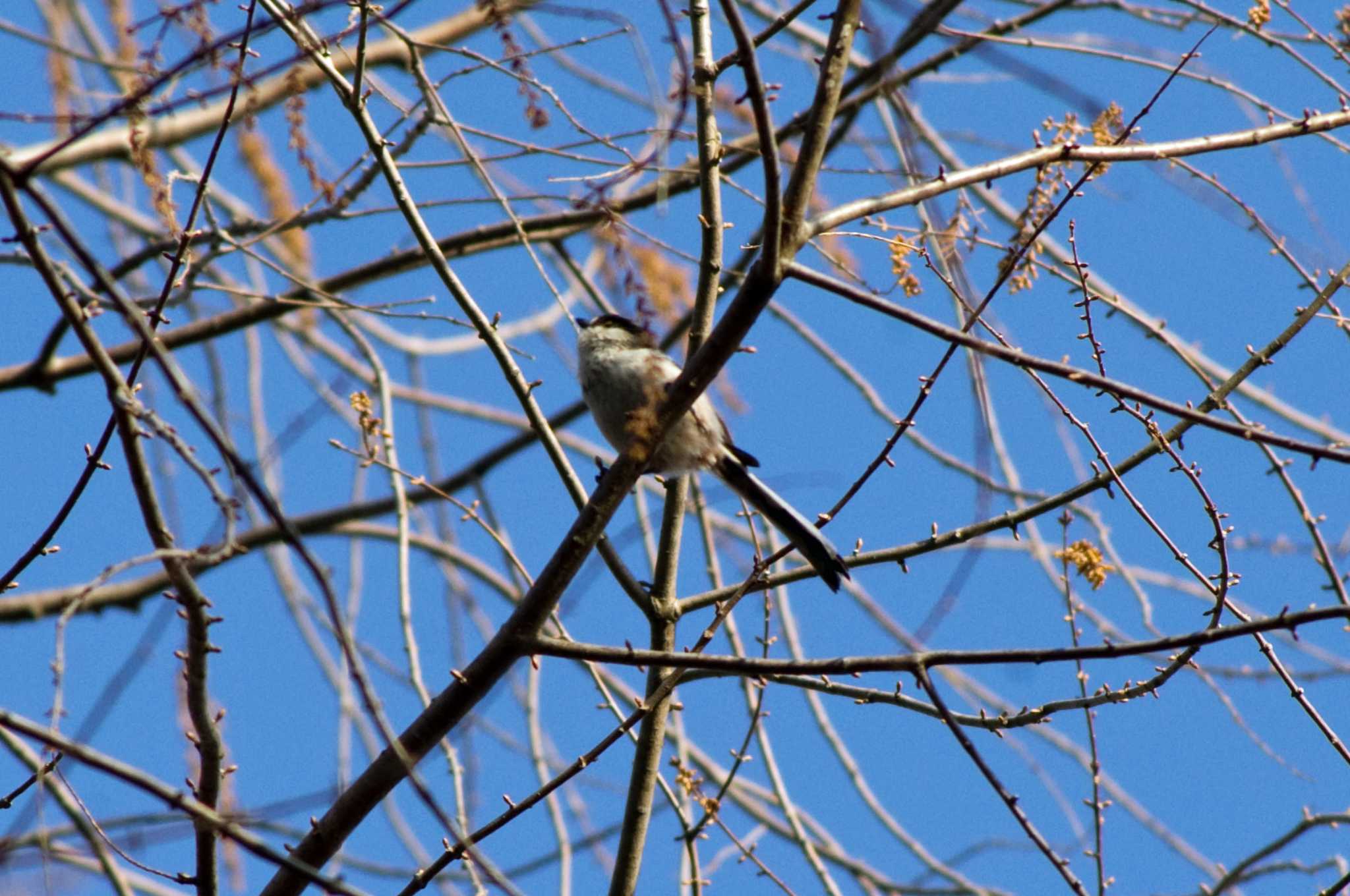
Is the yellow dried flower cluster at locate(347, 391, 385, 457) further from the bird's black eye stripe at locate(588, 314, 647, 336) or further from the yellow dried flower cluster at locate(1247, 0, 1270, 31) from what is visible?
the yellow dried flower cluster at locate(1247, 0, 1270, 31)

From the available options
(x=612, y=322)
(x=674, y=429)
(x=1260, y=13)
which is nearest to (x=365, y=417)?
(x=674, y=429)

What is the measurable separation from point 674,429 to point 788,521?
58cm

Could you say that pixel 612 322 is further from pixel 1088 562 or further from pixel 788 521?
pixel 1088 562

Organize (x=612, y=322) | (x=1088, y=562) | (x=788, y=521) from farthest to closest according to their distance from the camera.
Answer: (x=612, y=322) → (x=788, y=521) → (x=1088, y=562)

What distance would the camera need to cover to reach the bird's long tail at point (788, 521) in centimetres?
321

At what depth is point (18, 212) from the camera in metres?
1.93

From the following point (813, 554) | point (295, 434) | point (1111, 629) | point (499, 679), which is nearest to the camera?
point (499, 679)

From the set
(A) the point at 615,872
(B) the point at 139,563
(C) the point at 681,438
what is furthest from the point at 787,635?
(B) the point at 139,563

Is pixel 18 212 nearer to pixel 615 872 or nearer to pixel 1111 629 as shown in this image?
pixel 615 872

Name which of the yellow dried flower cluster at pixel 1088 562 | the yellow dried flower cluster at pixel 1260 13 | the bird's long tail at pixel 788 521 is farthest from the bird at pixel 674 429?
the yellow dried flower cluster at pixel 1260 13

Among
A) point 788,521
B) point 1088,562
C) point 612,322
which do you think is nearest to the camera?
point 1088,562

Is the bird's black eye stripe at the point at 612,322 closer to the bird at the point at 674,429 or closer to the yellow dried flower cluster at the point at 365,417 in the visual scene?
the bird at the point at 674,429

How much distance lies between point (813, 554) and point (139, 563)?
1.91 metres

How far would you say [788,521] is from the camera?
139 inches
